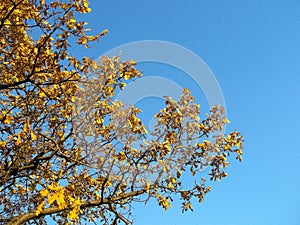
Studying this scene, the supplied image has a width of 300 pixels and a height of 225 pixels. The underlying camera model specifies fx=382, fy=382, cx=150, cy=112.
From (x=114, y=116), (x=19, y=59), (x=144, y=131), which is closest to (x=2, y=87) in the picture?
(x=19, y=59)

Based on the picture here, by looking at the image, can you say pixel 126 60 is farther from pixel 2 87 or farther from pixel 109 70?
pixel 2 87

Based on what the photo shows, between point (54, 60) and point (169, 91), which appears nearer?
point (54, 60)

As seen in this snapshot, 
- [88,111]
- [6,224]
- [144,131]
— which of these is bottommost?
[6,224]

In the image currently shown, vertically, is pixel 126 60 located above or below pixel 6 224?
above

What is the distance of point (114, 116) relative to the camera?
9.59m

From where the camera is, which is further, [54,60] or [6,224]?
[6,224]

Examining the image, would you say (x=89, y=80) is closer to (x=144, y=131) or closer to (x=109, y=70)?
(x=109, y=70)

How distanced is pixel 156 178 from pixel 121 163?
0.98 meters

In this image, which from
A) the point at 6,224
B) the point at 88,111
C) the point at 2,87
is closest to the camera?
the point at 2,87

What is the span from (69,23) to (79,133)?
8.74ft

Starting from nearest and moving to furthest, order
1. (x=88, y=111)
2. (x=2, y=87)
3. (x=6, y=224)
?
(x=2, y=87) → (x=88, y=111) → (x=6, y=224)

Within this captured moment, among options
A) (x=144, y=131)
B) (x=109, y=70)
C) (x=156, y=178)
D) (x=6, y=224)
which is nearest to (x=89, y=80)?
(x=109, y=70)

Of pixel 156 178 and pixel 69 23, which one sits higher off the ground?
pixel 69 23

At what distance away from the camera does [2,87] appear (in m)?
8.57
